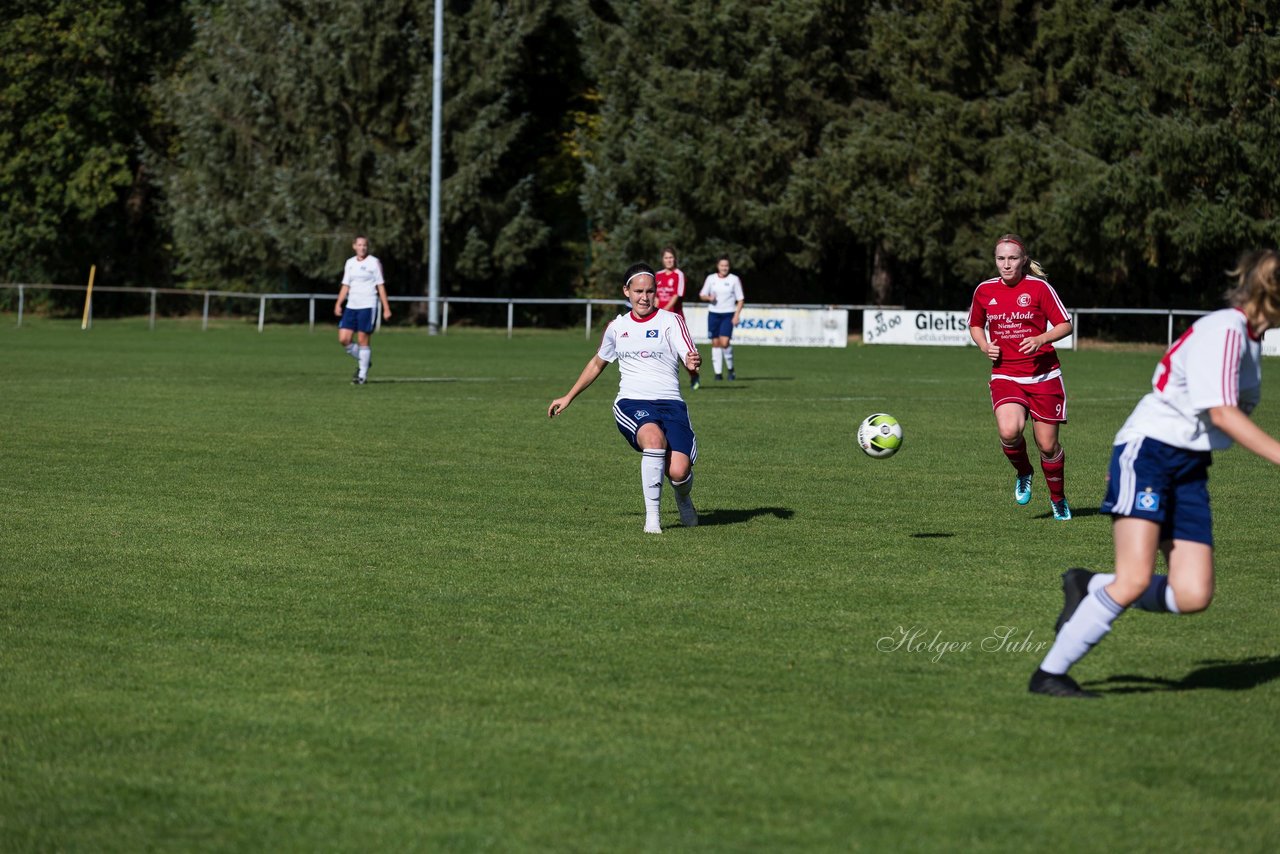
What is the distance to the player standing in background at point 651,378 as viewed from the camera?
34.3 feet

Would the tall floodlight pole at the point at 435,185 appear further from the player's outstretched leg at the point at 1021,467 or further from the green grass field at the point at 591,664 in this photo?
the player's outstretched leg at the point at 1021,467

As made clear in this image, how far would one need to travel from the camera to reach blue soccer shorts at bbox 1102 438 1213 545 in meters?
5.85

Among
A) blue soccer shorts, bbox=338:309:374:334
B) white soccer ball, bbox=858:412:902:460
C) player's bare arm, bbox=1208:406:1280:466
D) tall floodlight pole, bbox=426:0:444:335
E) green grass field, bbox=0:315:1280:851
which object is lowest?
green grass field, bbox=0:315:1280:851

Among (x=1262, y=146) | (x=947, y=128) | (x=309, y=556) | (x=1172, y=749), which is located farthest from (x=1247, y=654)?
(x=947, y=128)

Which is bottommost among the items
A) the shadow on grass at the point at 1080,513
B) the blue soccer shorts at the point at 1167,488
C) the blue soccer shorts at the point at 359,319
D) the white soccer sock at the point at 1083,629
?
the shadow on grass at the point at 1080,513

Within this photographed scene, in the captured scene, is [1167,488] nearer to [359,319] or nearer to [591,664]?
[591,664]

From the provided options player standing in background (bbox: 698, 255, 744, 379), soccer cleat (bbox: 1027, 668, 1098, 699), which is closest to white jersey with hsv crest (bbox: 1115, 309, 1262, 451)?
soccer cleat (bbox: 1027, 668, 1098, 699)

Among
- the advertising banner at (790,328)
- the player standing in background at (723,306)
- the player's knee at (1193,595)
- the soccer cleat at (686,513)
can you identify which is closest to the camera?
the player's knee at (1193,595)

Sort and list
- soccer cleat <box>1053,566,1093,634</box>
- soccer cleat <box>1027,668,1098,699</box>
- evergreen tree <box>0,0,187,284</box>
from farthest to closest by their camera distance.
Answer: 1. evergreen tree <box>0,0,187,284</box>
2. soccer cleat <box>1053,566,1093,634</box>
3. soccer cleat <box>1027,668,1098,699</box>

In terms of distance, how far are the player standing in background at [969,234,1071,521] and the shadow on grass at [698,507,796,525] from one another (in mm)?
1675

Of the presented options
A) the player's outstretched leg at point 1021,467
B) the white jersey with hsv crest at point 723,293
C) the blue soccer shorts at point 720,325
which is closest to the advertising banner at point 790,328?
the white jersey with hsv crest at point 723,293

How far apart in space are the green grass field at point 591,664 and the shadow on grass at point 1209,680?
0.08 feet

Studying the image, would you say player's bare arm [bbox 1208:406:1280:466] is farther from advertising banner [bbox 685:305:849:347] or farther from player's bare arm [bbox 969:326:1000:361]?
advertising banner [bbox 685:305:849:347]

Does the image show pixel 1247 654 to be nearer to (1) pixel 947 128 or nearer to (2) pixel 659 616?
(2) pixel 659 616
